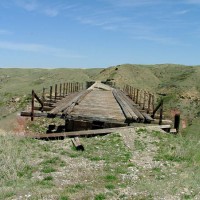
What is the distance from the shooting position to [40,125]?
105ft

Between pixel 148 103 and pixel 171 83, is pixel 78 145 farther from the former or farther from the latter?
pixel 171 83

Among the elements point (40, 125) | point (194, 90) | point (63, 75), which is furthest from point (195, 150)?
point (63, 75)

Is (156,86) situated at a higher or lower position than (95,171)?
higher

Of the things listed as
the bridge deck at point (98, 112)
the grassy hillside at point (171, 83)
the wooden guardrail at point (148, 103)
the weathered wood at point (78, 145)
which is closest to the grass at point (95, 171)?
the weathered wood at point (78, 145)

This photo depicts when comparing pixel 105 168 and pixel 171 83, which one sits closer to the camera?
pixel 105 168

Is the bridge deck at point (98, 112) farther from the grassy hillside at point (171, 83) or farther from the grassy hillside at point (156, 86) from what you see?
the grassy hillside at point (171, 83)

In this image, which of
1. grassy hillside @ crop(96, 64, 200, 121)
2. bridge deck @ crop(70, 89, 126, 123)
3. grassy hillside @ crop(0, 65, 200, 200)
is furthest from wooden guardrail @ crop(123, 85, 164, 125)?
grassy hillside @ crop(96, 64, 200, 121)

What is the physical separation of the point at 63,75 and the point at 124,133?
273 feet

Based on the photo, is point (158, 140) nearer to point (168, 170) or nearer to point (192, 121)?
point (168, 170)

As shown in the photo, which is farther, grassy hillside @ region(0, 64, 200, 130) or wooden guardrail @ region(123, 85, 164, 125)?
grassy hillside @ region(0, 64, 200, 130)

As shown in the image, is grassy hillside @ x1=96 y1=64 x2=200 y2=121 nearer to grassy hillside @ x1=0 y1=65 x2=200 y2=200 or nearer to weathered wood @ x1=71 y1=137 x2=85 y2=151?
grassy hillside @ x1=0 y1=65 x2=200 y2=200

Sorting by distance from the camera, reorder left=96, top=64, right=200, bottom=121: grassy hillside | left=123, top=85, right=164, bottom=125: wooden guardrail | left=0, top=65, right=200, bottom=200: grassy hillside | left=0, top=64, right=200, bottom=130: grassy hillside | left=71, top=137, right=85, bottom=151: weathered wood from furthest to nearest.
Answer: left=96, top=64, right=200, bottom=121: grassy hillside, left=0, top=64, right=200, bottom=130: grassy hillside, left=123, top=85, right=164, bottom=125: wooden guardrail, left=71, top=137, right=85, bottom=151: weathered wood, left=0, top=65, right=200, bottom=200: grassy hillside

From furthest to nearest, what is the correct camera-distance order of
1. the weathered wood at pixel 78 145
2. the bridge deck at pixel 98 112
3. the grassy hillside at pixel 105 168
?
1. the bridge deck at pixel 98 112
2. the weathered wood at pixel 78 145
3. the grassy hillside at pixel 105 168

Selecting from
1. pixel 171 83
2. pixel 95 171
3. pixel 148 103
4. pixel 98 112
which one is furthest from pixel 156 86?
pixel 95 171
